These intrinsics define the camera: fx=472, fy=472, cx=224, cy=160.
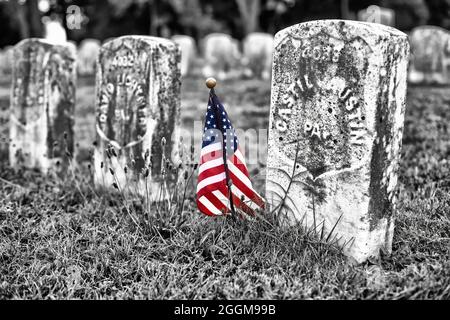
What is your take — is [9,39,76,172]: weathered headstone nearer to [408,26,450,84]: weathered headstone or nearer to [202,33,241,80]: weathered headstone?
[202,33,241,80]: weathered headstone

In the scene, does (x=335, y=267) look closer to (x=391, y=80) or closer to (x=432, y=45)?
(x=391, y=80)

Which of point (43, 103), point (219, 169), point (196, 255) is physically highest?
point (43, 103)

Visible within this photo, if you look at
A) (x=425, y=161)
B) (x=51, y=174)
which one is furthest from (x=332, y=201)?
(x=51, y=174)

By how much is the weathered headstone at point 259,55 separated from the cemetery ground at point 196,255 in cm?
669

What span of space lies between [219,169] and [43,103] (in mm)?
2955

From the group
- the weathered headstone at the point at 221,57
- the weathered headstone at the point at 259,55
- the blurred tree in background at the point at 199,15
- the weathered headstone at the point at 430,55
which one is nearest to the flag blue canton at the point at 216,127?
the weathered headstone at the point at 430,55

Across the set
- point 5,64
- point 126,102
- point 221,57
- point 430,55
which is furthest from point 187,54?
point 126,102

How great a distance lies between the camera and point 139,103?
4555mm

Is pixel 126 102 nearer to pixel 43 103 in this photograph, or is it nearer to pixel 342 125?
pixel 43 103

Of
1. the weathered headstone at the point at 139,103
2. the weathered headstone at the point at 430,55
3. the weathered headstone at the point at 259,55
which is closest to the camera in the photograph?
the weathered headstone at the point at 139,103

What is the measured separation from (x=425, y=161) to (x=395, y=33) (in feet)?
7.76

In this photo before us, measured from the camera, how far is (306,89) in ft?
10.8

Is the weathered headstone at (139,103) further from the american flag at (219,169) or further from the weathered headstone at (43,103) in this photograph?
the american flag at (219,169)

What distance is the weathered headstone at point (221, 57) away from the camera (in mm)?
10992
